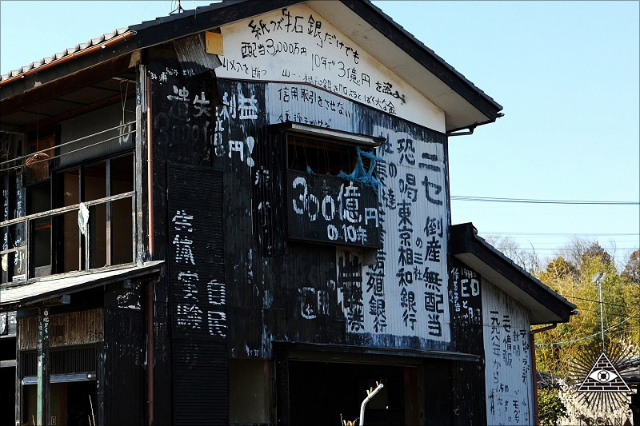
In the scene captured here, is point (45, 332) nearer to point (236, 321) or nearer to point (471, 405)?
point (236, 321)

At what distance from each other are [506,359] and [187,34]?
1013cm

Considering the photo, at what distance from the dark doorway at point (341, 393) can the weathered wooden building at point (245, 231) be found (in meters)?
3.22

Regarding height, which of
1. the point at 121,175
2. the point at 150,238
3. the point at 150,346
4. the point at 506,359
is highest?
the point at 121,175

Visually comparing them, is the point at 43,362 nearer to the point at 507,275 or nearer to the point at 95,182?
the point at 95,182

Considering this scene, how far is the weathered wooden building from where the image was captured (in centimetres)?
1559

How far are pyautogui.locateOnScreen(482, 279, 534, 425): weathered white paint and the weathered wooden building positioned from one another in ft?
0.15

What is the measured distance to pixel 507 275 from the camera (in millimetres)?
20797

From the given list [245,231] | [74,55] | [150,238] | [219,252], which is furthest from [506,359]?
[74,55]

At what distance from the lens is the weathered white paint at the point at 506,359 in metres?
21.0

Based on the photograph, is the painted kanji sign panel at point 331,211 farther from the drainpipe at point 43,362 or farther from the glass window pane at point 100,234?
the glass window pane at point 100,234

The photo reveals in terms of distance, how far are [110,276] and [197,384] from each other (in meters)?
2.56

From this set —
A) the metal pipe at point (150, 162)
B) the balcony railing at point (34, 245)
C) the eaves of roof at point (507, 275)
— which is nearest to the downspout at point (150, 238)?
the metal pipe at point (150, 162)

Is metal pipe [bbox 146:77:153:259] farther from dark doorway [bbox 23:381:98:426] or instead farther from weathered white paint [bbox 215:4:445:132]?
dark doorway [bbox 23:381:98:426]

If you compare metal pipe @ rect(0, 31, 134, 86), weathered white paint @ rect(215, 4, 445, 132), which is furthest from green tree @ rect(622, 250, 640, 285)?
metal pipe @ rect(0, 31, 134, 86)
